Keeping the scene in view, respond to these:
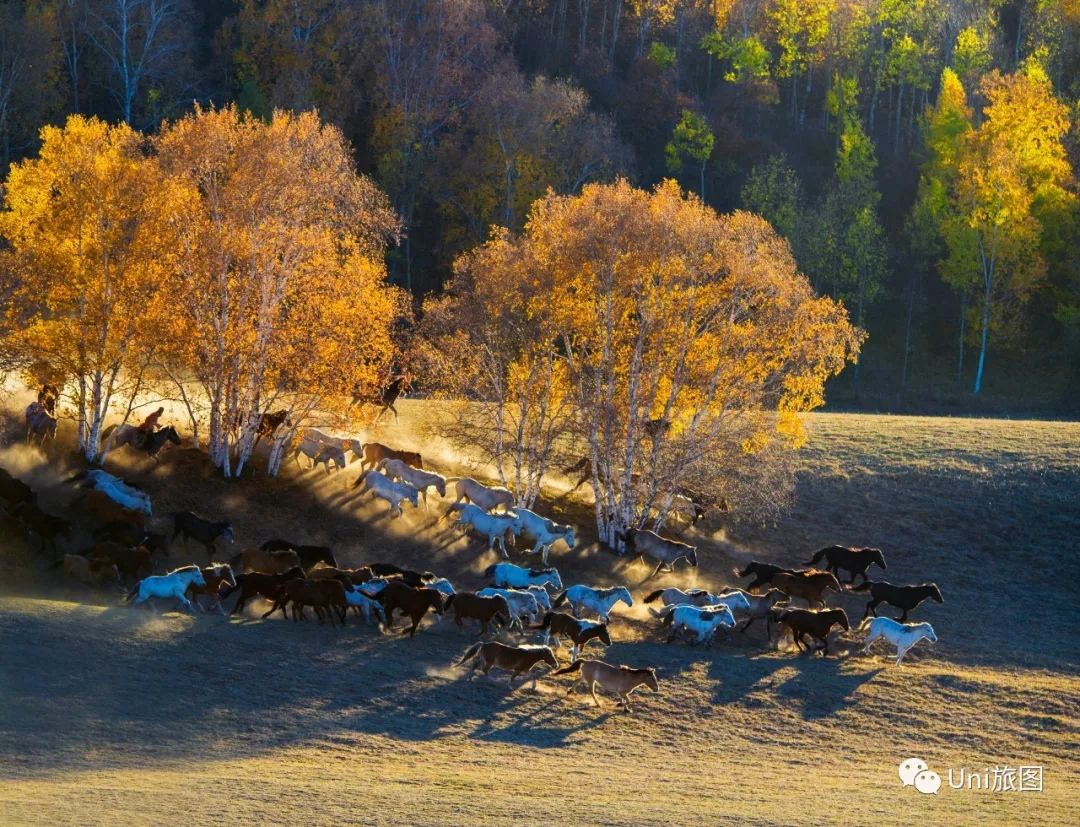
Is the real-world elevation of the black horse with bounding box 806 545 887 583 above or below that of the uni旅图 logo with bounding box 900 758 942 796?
above

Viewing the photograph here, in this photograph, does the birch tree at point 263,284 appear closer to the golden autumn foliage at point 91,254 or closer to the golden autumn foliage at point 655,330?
the golden autumn foliage at point 91,254

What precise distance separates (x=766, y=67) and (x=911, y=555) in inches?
2335

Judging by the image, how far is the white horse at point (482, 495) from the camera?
37.0 m

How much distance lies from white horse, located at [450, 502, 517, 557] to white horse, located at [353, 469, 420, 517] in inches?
71.8

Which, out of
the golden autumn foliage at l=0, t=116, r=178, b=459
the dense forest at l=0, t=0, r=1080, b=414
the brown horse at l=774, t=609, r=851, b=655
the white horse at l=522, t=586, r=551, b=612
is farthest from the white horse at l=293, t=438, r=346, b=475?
the dense forest at l=0, t=0, r=1080, b=414

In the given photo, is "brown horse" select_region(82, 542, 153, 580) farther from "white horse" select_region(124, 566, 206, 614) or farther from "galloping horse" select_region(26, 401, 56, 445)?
"galloping horse" select_region(26, 401, 56, 445)

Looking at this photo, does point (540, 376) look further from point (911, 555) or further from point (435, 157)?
point (435, 157)

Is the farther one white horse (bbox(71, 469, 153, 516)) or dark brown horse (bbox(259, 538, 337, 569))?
white horse (bbox(71, 469, 153, 516))

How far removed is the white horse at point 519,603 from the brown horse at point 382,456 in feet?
35.5

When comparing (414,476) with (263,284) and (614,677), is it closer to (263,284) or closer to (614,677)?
(263,284)

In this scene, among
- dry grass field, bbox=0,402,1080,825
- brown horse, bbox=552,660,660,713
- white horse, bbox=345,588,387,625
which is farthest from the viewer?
white horse, bbox=345,588,387,625

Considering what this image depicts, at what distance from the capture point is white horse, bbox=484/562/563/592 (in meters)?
30.0

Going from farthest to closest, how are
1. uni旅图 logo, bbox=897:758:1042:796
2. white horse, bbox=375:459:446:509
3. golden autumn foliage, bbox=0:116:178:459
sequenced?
white horse, bbox=375:459:446:509 < golden autumn foliage, bbox=0:116:178:459 < uni旅图 logo, bbox=897:758:1042:796

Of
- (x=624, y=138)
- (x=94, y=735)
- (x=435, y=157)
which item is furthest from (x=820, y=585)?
(x=624, y=138)
